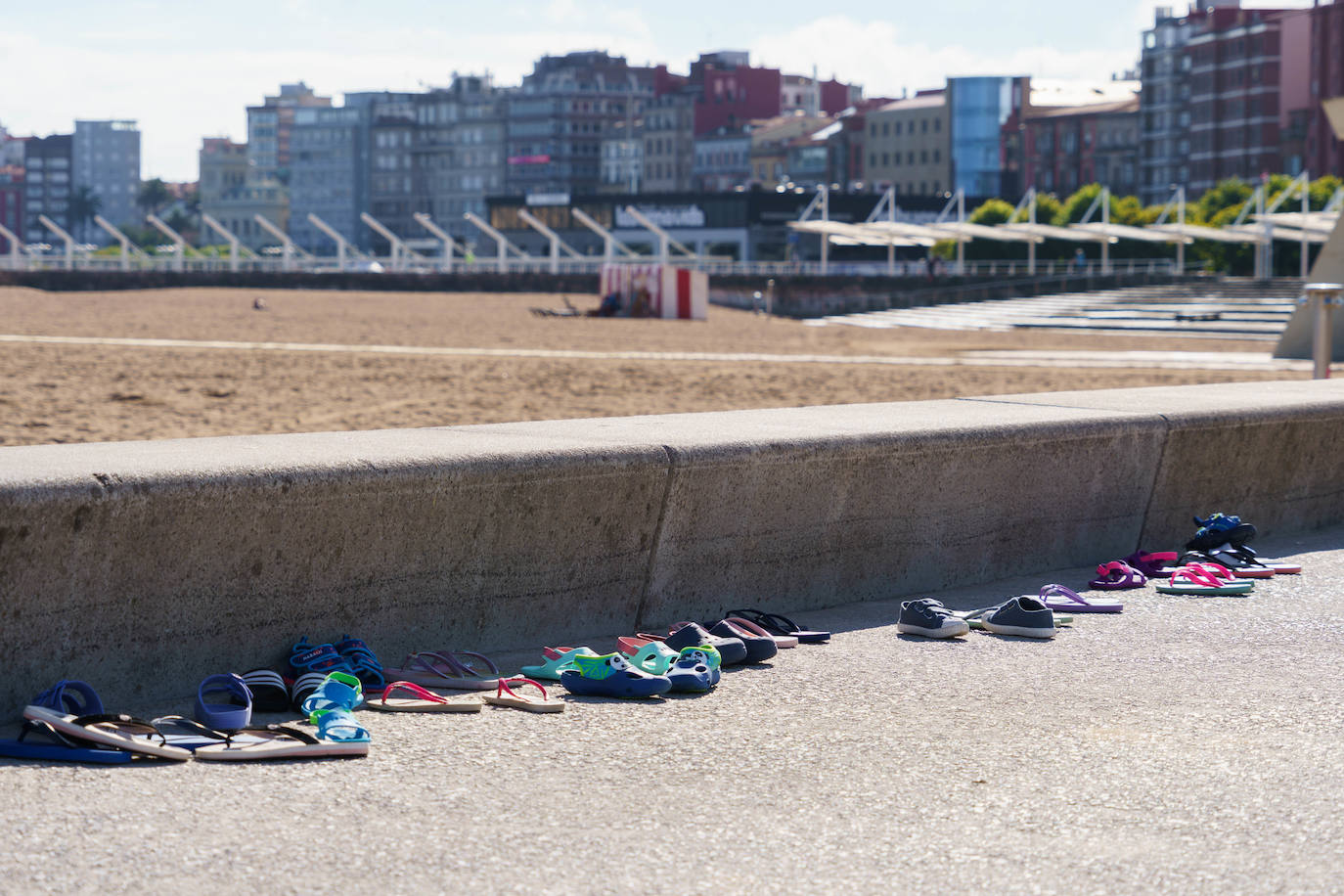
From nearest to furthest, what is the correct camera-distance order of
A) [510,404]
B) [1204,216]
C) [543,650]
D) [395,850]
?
[395,850]
[543,650]
[510,404]
[1204,216]

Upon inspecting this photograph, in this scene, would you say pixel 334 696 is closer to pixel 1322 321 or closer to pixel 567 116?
pixel 1322 321

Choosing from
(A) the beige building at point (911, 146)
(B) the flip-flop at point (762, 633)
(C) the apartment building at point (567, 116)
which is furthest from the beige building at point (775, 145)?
(B) the flip-flop at point (762, 633)

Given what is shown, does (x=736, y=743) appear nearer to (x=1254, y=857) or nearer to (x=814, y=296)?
(x=1254, y=857)

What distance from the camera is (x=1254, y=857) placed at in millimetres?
3340

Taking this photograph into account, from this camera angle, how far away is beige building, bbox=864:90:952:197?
14850 centimetres

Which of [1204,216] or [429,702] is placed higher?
[1204,216]

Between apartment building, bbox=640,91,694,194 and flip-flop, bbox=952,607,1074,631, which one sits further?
apartment building, bbox=640,91,694,194

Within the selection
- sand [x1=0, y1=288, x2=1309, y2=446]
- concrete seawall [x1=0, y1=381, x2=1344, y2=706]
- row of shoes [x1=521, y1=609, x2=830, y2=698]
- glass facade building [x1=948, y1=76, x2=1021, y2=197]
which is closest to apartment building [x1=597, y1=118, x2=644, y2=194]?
glass facade building [x1=948, y1=76, x2=1021, y2=197]

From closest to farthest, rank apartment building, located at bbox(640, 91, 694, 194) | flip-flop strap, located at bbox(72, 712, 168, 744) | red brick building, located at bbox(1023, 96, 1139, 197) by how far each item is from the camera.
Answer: flip-flop strap, located at bbox(72, 712, 168, 744), red brick building, located at bbox(1023, 96, 1139, 197), apartment building, located at bbox(640, 91, 694, 194)

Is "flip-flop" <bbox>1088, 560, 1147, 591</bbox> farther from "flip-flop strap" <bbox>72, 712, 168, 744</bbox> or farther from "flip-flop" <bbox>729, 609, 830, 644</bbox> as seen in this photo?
"flip-flop strap" <bbox>72, 712, 168, 744</bbox>

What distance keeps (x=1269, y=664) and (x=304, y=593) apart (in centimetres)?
265

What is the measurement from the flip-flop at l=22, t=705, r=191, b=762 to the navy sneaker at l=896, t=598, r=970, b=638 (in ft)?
7.71

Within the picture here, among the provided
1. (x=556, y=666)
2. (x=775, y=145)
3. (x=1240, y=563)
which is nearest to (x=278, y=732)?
(x=556, y=666)

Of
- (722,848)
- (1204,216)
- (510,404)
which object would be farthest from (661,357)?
(1204,216)
